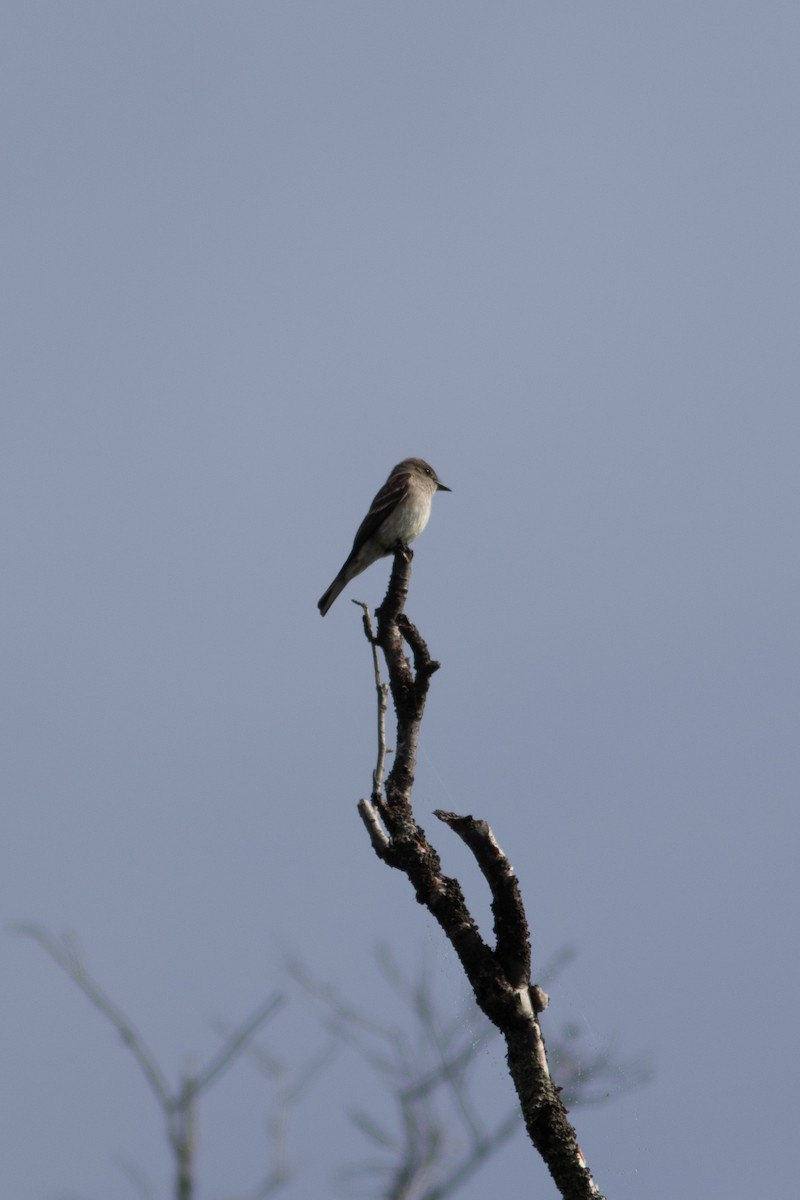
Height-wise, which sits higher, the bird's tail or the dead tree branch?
the bird's tail

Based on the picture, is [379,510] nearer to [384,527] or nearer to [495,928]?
[384,527]

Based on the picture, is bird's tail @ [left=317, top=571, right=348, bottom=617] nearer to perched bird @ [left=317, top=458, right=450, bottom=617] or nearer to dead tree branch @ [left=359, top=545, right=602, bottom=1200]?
perched bird @ [left=317, top=458, right=450, bottom=617]

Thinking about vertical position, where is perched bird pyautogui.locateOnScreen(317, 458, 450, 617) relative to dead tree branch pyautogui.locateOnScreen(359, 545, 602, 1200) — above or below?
above

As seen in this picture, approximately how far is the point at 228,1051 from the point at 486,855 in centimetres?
264

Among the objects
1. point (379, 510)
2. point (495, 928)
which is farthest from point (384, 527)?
point (495, 928)

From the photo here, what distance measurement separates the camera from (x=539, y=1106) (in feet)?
19.3

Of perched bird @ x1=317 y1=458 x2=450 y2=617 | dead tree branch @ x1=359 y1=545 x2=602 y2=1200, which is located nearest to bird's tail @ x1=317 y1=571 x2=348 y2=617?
perched bird @ x1=317 y1=458 x2=450 y2=617

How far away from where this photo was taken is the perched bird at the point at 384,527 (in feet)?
45.6

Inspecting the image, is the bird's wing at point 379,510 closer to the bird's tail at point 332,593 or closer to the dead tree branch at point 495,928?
the bird's tail at point 332,593

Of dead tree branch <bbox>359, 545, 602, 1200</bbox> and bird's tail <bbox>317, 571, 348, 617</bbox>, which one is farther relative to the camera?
bird's tail <bbox>317, 571, 348, 617</bbox>

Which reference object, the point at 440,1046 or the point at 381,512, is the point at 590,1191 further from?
the point at 381,512

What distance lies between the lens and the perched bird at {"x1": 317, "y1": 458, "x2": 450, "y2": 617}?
13.9 m

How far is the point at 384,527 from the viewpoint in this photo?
45.6 ft

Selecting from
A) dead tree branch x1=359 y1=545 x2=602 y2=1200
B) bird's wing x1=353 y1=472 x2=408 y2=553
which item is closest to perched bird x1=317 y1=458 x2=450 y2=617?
bird's wing x1=353 y1=472 x2=408 y2=553
